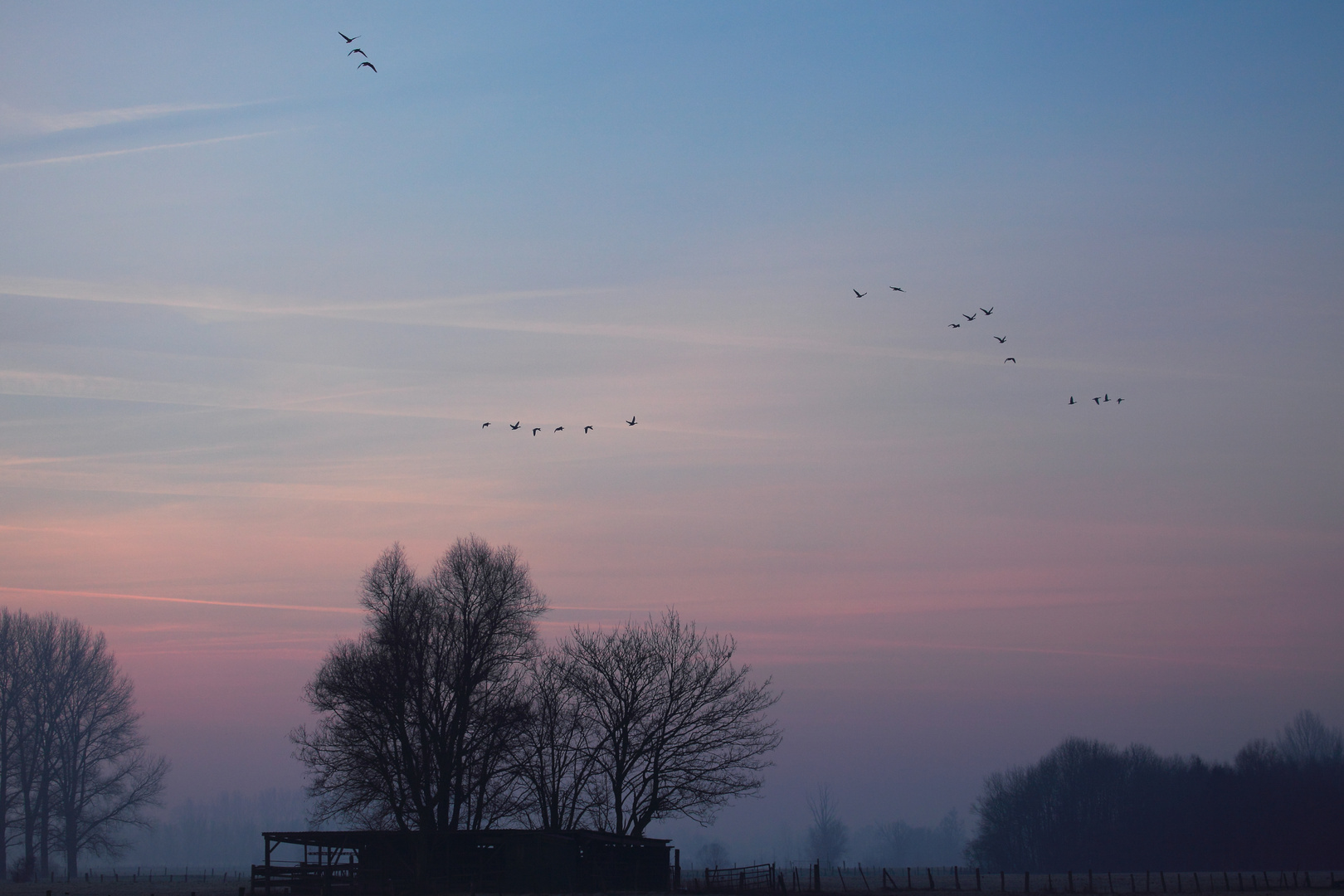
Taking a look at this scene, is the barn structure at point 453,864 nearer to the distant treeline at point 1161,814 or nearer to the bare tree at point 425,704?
the bare tree at point 425,704

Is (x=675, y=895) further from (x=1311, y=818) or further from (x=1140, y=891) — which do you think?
(x=1311, y=818)

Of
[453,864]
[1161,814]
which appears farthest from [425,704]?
[1161,814]

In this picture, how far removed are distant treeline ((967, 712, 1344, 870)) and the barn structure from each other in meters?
74.6

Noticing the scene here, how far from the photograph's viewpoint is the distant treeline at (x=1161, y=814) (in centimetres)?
9356

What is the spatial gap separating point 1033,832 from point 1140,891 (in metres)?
62.8

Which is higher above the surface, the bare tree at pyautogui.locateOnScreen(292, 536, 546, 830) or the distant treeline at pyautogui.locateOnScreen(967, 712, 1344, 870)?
the bare tree at pyautogui.locateOnScreen(292, 536, 546, 830)

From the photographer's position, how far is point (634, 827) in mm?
51938

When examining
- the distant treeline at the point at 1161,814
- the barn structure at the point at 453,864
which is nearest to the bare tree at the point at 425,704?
the barn structure at the point at 453,864

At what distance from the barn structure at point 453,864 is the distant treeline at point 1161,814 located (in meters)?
74.6

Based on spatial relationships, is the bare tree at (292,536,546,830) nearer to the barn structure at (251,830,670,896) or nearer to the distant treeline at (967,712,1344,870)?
the barn structure at (251,830,670,896)

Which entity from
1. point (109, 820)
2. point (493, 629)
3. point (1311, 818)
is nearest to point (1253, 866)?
point (1311, 818)

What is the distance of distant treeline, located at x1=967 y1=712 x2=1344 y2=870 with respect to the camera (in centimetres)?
9356

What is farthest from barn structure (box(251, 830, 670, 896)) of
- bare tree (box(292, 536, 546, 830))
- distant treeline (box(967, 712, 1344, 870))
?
distant treeline (box(967, 712, 1344, 870))

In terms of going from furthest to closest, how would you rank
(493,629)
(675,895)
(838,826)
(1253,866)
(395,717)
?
(838,826) → (1253,866) → (493,629) → (395,717) → (675,895)
